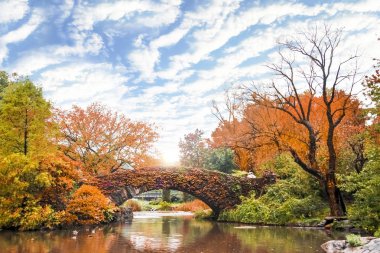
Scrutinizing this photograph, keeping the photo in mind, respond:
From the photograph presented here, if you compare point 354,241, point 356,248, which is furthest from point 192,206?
point 356,248

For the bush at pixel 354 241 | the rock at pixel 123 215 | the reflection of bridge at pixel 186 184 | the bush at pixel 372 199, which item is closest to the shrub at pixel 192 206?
the rock at pixel 123 215

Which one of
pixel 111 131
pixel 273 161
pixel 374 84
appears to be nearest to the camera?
pixel 374 84

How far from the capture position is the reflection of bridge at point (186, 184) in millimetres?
24672

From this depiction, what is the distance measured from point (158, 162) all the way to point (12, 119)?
45.6ft

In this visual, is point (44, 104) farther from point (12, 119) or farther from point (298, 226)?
point (298, 226)

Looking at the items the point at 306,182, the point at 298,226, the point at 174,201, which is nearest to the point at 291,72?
the point at 306,182

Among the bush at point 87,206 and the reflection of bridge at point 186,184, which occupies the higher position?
the reflection of bridge at point 186,184

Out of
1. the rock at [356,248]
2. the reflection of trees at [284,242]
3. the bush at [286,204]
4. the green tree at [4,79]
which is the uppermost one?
the green tree at [4,79]

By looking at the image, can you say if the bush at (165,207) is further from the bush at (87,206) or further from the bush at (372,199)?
the bush at (372,199)

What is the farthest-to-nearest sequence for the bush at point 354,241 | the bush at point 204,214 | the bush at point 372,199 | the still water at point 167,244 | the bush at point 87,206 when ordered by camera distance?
the bush at point 204,214 → the bush at point 87,206 → the bush at point 372,199 → the still water at point 167,244 → the bush at point 354,241

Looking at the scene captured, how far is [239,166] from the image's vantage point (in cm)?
3522

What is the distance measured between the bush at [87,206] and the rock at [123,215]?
3.02 meters

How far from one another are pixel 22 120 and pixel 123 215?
10.2 meters

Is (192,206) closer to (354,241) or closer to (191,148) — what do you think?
(191,148)
